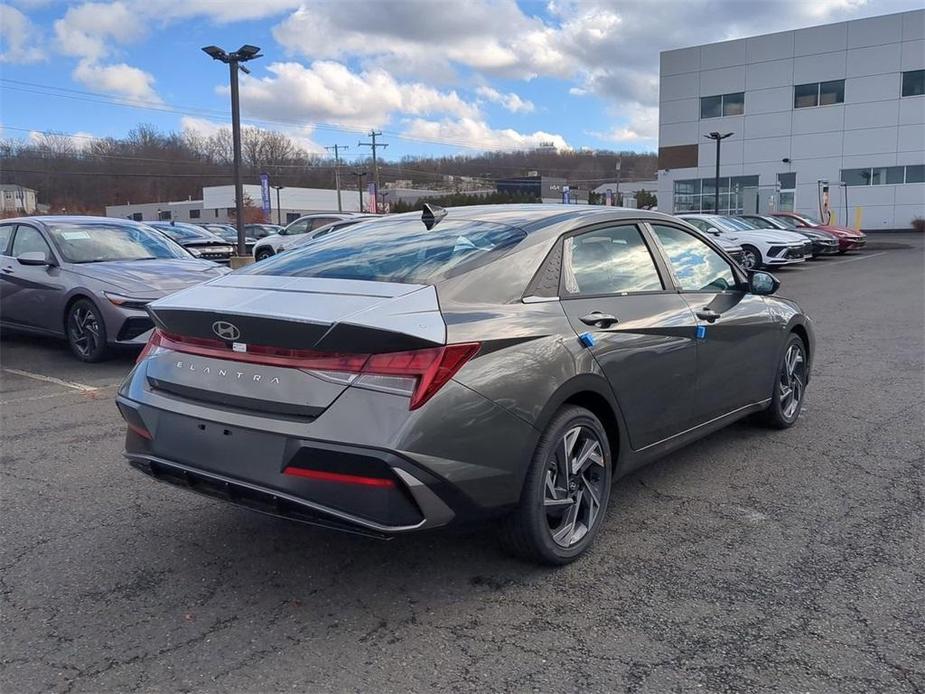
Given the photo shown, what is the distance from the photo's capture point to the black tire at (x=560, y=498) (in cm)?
315

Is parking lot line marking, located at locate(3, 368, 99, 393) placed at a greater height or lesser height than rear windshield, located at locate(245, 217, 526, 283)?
lesser

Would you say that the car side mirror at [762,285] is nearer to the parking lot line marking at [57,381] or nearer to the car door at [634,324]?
the car door at [634,324]

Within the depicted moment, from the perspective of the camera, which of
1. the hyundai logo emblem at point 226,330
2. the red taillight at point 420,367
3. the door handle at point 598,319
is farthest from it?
the door handle at point 598,319

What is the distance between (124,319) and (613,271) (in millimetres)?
5492

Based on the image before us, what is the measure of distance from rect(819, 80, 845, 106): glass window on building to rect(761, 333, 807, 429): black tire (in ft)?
153

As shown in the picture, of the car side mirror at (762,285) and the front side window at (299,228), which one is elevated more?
the front side window at (299,228)

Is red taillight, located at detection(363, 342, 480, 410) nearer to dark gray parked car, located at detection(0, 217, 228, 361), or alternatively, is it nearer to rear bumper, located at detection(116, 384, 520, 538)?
rear bumper, located at detection(116, 384, 520, 538)

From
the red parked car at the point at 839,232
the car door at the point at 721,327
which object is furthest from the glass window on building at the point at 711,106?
the car door at the point at 721,327

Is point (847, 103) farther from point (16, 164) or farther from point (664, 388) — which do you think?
point (16, 164)

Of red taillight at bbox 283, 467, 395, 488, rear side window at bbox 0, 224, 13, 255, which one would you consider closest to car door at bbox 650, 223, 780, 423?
red taillight at bbox 283, 467, 395, 488

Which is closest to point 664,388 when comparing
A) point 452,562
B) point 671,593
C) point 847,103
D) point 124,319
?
point 671,593

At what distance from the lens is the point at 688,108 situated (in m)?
50.3

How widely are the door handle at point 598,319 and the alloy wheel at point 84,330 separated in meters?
6.01

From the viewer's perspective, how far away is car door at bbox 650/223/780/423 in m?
4.33
